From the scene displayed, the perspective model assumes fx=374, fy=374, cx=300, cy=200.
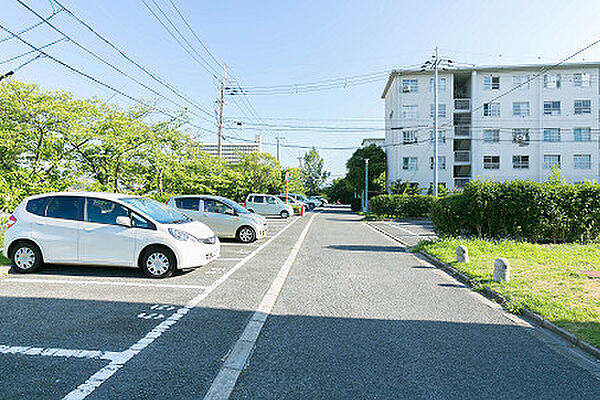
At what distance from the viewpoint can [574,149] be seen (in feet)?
126

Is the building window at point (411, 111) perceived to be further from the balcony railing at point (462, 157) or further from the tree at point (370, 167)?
the tree at point (370, 167)

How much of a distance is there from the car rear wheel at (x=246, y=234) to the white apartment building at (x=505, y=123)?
30.0m

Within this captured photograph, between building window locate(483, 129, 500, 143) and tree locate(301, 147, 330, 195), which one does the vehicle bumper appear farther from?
tree locate(301, 147, 330, 195)

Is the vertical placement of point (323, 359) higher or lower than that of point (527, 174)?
lower

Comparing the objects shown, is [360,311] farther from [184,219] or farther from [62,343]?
[184,219]

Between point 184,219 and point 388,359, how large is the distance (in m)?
5.82

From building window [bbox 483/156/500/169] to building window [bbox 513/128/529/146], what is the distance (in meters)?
2.51

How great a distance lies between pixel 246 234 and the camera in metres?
12.9

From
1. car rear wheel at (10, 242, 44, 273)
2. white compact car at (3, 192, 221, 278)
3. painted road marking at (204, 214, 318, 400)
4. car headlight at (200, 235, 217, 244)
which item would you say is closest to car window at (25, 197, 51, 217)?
white compact car at (3, 192, 221, 278)

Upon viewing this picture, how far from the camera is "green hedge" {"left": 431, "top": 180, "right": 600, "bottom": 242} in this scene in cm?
1158

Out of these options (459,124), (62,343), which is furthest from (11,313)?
(459,124)

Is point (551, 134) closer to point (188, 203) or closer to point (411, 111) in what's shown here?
point (411, 111)

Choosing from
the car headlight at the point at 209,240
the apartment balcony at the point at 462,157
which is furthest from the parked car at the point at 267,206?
the apartment balcony at the point at 462,157

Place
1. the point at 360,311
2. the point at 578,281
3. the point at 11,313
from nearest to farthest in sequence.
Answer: the point at 11,313 → the point at 360,311 → the point at 578,281
